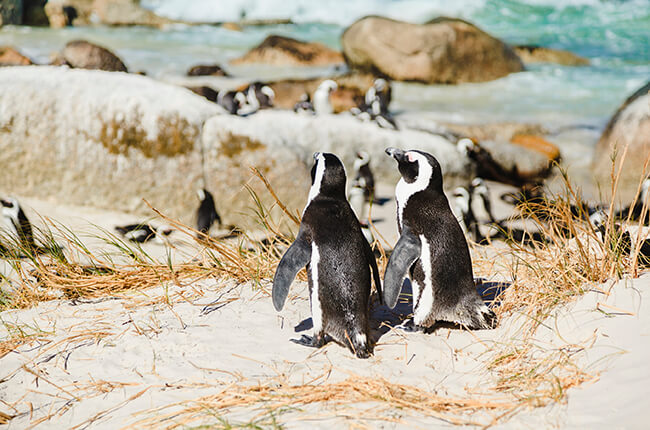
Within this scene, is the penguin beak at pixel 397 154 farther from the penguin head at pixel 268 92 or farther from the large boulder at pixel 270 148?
the penguin head at pixel 268 92

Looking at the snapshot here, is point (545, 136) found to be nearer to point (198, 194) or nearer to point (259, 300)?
point (198, 194)

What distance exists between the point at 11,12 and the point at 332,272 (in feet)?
75.7

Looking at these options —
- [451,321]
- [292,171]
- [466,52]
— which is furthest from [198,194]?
[466,52]

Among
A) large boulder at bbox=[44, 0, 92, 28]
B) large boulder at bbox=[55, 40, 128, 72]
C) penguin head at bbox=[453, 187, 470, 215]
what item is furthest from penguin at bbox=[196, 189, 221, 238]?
large boulder at bbox=[44, 0, 92, 28]

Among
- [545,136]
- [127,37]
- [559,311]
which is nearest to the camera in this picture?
[559,311]

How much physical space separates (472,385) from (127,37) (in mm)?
23091

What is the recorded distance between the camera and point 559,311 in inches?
106

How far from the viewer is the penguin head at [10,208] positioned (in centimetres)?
637

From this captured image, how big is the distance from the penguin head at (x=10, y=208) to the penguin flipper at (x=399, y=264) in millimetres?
4960

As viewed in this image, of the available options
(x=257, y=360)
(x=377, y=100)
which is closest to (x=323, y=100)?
(x=377, y=100)

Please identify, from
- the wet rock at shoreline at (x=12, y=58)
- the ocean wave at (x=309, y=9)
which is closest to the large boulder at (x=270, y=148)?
the wet rock at shoreline at (x=12, y=58)

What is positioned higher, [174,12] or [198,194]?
[174,12]

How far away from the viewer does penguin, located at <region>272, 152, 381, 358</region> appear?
2727 mm

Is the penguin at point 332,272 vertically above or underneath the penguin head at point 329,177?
underneath
